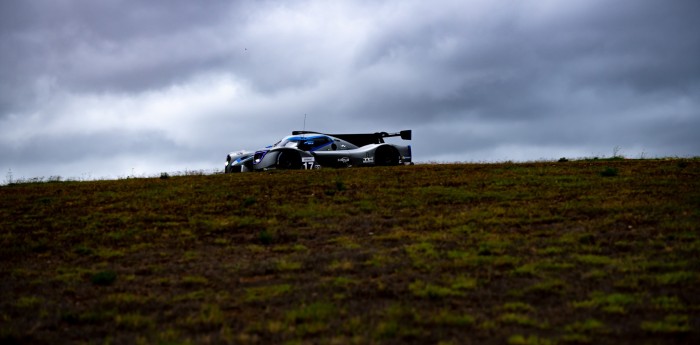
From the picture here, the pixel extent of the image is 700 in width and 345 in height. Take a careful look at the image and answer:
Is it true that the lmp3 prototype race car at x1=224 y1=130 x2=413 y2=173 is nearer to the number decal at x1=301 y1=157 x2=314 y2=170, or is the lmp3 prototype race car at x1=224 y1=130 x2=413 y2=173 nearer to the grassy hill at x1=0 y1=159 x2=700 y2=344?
the number decal at x1=301 y1=157 x2=314 y2=170

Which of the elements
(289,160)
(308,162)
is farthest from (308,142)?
(289,160)

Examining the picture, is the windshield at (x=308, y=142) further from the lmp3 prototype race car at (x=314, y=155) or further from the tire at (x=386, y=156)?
the tire at (x=386, y=156)

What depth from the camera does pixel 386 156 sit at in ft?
105

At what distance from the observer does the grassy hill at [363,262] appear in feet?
32.0

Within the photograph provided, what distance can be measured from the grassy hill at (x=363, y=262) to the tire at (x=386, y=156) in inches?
317

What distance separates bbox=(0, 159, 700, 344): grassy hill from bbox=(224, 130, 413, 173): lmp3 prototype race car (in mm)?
6433

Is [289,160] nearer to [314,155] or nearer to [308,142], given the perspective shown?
[314,155]

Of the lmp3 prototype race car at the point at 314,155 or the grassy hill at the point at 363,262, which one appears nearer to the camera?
the grassy hill at the point at 363,262

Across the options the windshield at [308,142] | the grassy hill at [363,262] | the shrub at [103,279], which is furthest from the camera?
the windshield at [308,142]

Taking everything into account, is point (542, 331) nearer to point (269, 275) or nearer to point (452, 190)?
point (269, 275)

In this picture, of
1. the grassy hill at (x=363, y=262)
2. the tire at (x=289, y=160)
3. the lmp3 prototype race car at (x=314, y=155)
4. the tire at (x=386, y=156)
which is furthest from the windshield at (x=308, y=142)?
the grassy hill at (x=363, y=262)

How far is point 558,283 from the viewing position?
11492 millimetres

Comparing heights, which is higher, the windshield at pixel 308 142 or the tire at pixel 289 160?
the windshield at pixel 308 142

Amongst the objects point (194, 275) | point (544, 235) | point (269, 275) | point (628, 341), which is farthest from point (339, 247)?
point (628, 341)
